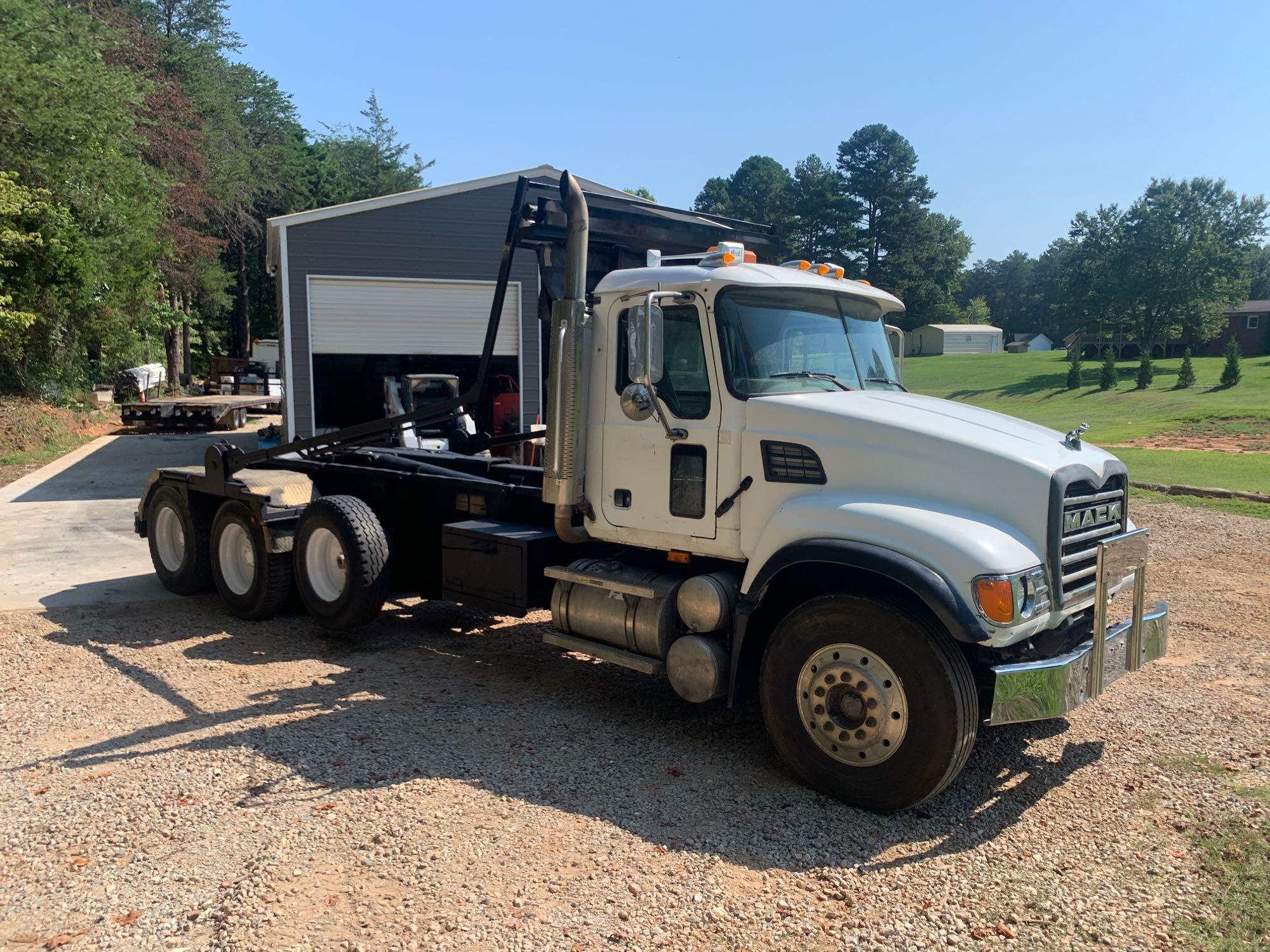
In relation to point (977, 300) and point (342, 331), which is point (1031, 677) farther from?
point (977, 300)

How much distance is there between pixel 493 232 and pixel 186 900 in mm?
16254

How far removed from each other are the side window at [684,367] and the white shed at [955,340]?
76.5 meters

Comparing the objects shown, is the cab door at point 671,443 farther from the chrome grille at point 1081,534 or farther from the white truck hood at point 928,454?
the chrome grille at point 1081,534

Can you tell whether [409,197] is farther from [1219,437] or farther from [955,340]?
[955,340]

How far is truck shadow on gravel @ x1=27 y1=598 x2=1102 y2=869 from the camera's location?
4.47 metres

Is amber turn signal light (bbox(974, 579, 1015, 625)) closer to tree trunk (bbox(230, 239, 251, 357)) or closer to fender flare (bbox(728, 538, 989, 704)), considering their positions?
fender flare (bbox(728, 538, 989, 704))

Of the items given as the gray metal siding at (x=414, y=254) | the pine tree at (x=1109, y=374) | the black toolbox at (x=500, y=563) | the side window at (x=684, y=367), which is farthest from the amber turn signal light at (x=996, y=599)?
the pine tree at (x=1109, y=374)

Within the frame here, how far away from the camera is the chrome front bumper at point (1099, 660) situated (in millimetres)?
4324

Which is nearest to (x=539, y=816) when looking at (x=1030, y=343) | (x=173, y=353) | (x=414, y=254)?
(x=414, y=254)

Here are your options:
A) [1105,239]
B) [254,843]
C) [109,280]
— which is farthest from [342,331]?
[1105,239]

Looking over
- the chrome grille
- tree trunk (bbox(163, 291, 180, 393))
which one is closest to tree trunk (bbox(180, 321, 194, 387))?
tree trunk (bbox(163, 291, 180, 393))

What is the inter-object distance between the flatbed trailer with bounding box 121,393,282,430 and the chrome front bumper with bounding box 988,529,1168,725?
26.5 metres

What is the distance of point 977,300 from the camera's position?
10606cm

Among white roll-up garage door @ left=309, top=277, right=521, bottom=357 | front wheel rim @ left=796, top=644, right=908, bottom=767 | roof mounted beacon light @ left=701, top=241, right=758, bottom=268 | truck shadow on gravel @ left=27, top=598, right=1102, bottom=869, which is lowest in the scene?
truck shadow on gravel @ left=27, top=598, right=1102, bottom=869
